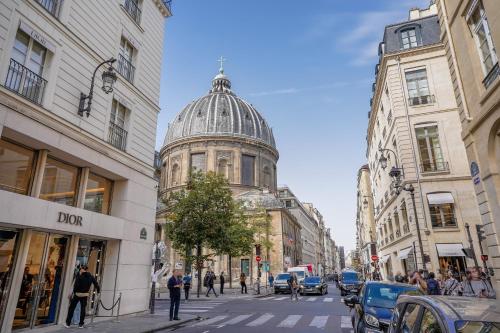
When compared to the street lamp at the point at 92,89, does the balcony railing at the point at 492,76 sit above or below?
below

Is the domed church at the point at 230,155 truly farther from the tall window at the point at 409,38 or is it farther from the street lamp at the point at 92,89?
the street lamp at the point at 92,89

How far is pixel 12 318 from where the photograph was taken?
850cm

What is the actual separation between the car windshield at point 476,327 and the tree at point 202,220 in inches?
1004

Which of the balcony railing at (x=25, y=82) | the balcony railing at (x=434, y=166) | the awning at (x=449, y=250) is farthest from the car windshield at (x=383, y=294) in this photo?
the balcony railing at (x=434, y=166)

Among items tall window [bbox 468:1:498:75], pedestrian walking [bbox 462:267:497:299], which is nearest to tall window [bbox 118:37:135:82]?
tall window [bbox 468:1:498:75]

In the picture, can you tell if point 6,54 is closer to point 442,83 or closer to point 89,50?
point 89,50

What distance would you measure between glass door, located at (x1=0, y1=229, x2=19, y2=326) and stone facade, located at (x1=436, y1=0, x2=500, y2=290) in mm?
12905

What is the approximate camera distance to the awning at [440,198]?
19375 mm

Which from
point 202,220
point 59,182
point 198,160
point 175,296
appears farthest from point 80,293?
point 198,160

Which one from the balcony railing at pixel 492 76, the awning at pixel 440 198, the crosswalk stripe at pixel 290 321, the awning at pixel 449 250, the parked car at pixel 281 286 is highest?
the balcony railing at pixel 492 76

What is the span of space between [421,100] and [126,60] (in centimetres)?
1817

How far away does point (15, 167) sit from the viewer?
9234 millimetres

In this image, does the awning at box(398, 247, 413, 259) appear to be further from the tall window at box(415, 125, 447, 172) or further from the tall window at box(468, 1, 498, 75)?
the tall window at box(468, 1, 498, 75)

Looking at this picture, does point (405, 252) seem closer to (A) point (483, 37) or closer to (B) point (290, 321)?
(B) point (290, 321)
